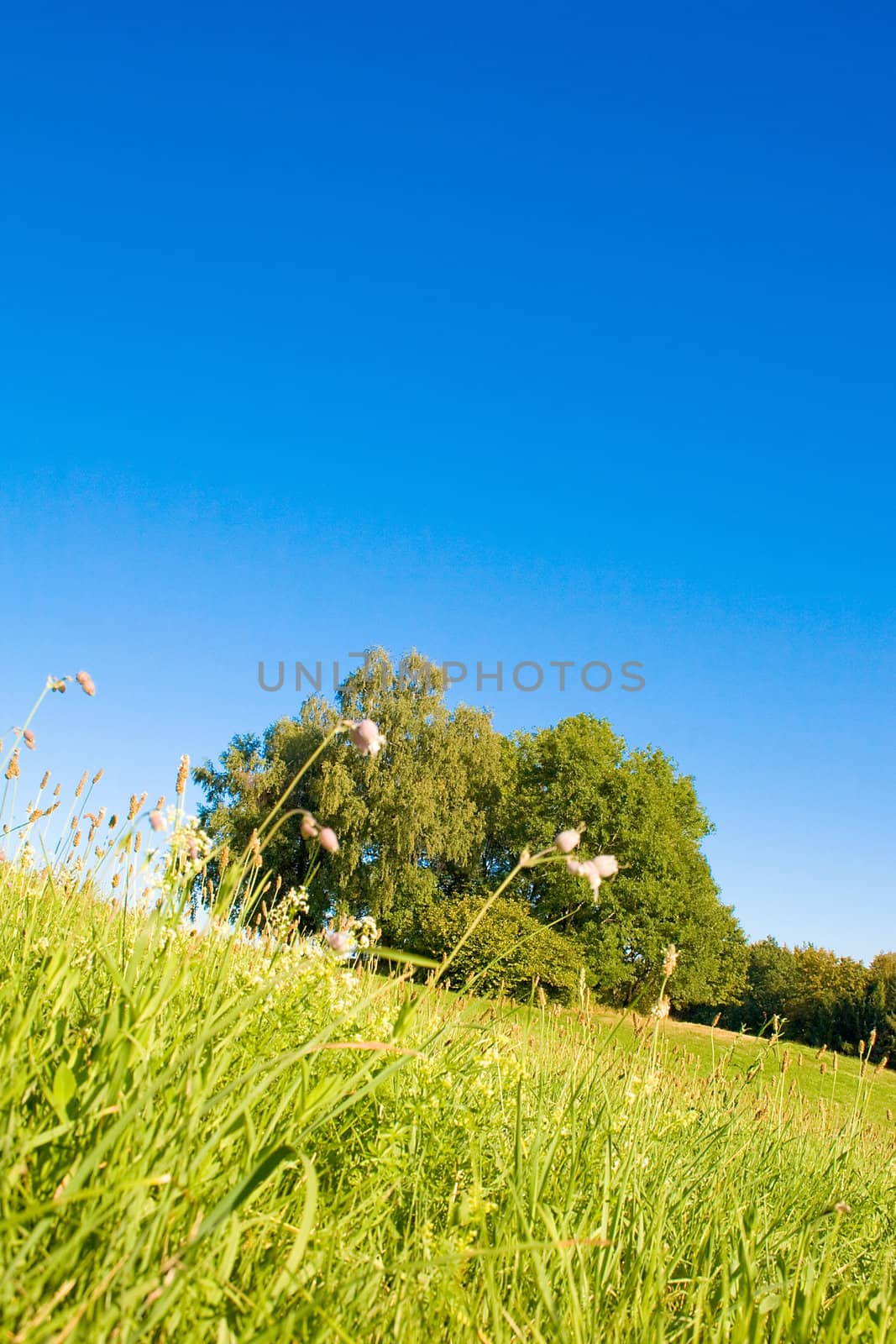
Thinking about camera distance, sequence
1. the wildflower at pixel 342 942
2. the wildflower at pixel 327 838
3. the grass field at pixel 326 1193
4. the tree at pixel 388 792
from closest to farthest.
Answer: the grass field at pixel 326 1193 → the wildflower at pixel 327 838 → the wildflower at pixel 342 942 → the tree at pixel 388 792

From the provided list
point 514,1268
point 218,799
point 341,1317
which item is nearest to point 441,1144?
point 514,1268

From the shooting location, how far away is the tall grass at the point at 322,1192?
1348mm

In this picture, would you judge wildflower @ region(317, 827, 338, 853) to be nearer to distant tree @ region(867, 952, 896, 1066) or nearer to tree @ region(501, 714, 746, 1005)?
distant tree @ region(867, 952, 896, 1066)

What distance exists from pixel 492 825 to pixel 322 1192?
1362 inches

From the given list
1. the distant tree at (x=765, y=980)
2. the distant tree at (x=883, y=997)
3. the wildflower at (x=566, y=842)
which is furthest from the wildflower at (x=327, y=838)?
the distant tree at (x=765, y=980)

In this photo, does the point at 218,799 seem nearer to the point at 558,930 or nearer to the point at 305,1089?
the point at 558,930

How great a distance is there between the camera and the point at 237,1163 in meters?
1.63

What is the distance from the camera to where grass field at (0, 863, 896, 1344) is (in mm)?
1348

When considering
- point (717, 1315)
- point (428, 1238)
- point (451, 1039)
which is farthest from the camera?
point (451, 1039)

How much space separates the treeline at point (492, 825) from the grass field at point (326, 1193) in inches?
1058

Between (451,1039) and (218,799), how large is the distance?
117 ft

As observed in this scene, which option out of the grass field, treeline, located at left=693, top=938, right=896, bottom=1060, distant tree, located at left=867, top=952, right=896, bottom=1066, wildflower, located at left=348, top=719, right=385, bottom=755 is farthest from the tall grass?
treeline, located at left=693, top=938, right=896, bottom=1060

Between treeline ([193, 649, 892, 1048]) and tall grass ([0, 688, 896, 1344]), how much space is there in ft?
88.2

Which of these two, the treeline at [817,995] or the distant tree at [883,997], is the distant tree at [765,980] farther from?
the distant tree at [883,997]
